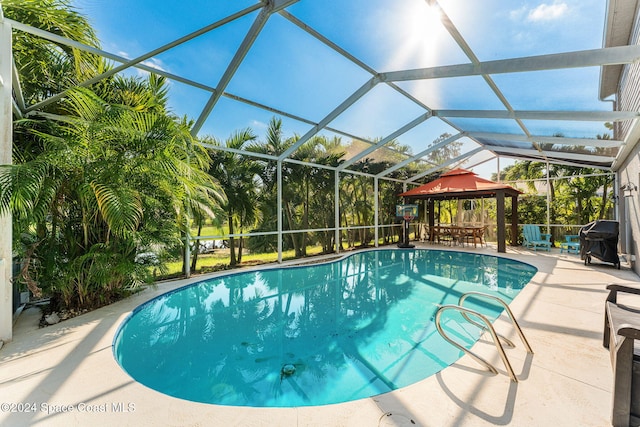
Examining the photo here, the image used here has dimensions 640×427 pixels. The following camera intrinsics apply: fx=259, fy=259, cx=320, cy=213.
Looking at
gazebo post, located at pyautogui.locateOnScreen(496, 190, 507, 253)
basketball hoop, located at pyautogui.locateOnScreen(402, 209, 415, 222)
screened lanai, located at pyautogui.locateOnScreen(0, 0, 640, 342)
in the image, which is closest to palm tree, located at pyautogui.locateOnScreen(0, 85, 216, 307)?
screened lanai, located at pyautogui.locateOnScreen(0, 0, 640, 342)

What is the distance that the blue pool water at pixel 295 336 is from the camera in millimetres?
2898

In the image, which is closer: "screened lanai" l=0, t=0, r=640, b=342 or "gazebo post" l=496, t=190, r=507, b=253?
"screened lanai" l=0, t=0, r=640, b=342

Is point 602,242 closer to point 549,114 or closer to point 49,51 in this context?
point 549,114

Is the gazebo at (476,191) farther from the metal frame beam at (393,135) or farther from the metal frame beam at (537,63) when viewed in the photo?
the metal frame beam at (537,63)

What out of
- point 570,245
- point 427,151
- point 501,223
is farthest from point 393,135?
point 570,245

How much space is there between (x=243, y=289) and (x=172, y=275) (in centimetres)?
209

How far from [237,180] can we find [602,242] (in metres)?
10.8

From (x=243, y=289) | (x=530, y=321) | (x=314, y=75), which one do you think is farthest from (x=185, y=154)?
(x=530, y=321)

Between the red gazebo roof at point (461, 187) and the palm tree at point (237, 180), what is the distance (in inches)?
313

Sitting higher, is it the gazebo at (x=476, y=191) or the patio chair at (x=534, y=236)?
the gazebo at (x=476, y=191)

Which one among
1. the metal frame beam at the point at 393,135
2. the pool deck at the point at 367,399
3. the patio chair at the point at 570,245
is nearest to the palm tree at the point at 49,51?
the pool deck at the point at 367,399

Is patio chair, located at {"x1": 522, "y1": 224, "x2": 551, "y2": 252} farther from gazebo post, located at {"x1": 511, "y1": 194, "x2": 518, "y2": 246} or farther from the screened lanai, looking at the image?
the screened lanai

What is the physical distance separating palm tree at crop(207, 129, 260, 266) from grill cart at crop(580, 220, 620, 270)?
10059 millimetres

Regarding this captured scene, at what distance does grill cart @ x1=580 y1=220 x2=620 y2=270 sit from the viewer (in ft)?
23.1
